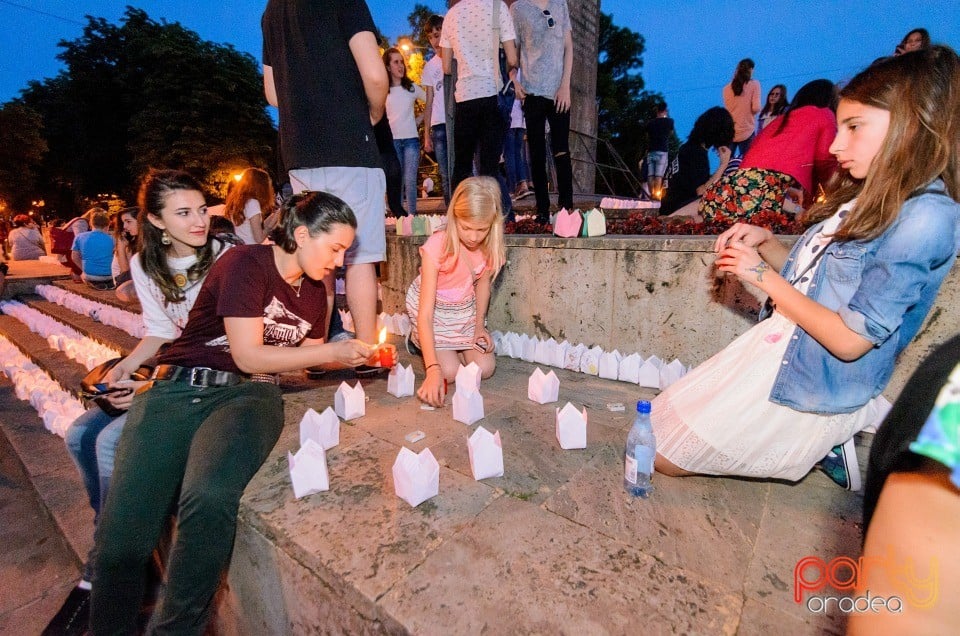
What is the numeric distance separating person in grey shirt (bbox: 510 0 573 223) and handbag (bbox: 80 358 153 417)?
3.53m

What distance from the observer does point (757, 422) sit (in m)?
1.76

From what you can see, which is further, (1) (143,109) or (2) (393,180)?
(1) (143,109)

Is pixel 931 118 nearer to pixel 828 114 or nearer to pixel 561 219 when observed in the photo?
pixel 828 114

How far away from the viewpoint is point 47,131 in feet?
81.8

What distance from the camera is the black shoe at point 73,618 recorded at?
2014mm

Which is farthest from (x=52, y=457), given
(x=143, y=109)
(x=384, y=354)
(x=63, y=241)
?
(x=143, y=109)

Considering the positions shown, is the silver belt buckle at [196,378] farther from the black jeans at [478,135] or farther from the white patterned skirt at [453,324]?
the black jeans at [478,135]

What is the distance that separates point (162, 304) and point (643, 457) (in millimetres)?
2686

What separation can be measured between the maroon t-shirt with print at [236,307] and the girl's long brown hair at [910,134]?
8.12ft

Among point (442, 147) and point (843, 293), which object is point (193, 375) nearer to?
point (843, 293)

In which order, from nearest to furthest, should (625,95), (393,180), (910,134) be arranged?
1. (910,134)
2. (393,180)
3. (625,95)

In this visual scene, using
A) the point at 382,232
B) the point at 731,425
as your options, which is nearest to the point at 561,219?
the point at 382,232

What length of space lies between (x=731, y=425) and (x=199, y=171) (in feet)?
90.6

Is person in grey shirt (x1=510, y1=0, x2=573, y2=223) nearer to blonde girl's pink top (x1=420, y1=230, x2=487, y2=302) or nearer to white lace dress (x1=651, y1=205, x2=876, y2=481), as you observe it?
blonde girl's pink top (x1=420, y1=230, x2=487, y2=302)
